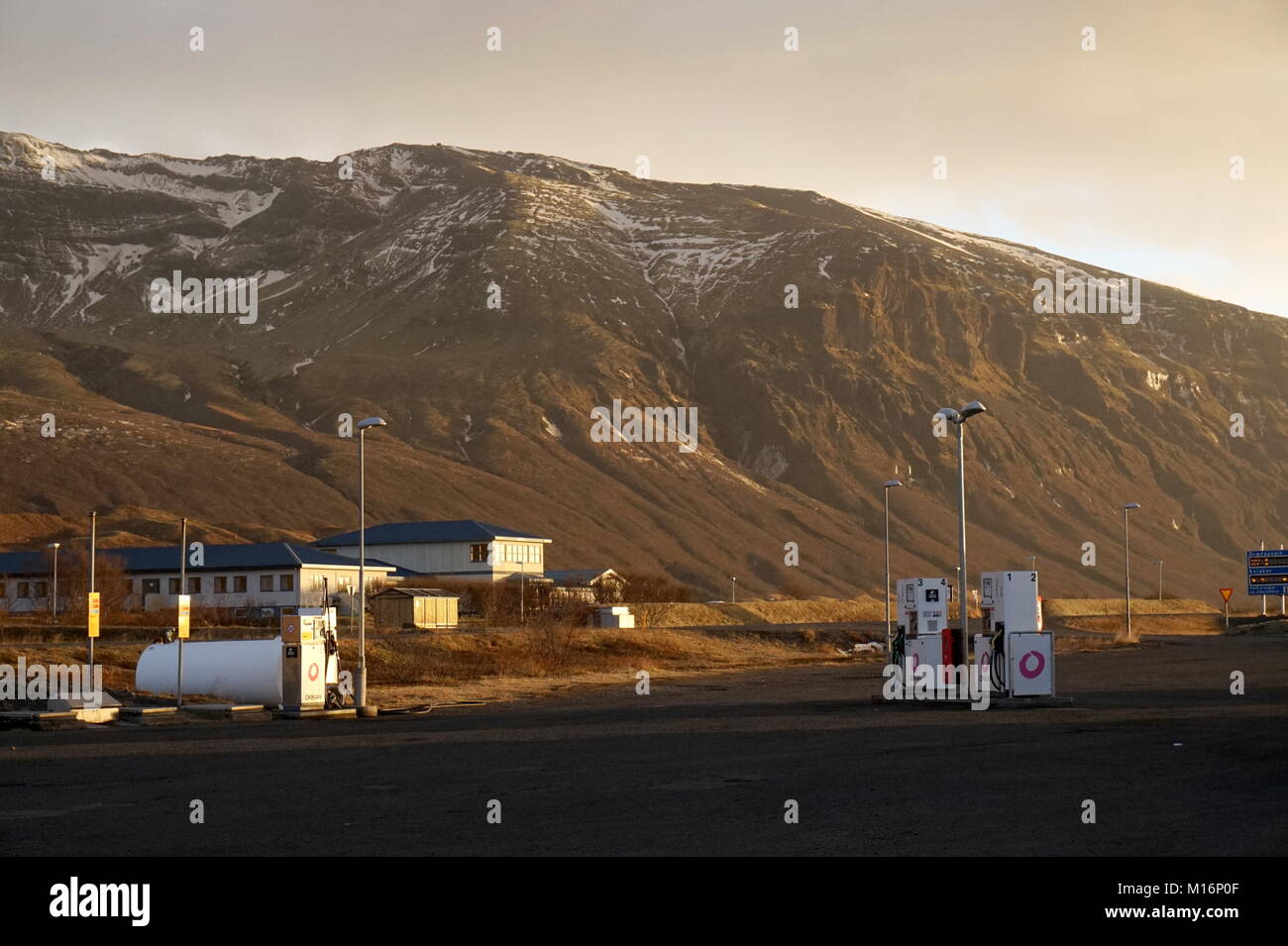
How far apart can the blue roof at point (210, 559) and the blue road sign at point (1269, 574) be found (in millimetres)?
59211

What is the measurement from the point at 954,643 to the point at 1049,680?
4.26 metres

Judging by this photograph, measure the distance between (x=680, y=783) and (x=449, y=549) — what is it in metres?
98.4

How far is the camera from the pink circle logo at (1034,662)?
3525 cm

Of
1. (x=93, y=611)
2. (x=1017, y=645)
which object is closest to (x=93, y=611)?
(x=93, y=611)

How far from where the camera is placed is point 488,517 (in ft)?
525

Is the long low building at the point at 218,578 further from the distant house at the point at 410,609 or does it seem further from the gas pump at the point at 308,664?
the gas pump at the point at 308,664

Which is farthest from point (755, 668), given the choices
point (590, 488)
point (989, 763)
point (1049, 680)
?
point (590, 488)

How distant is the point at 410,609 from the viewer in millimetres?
88562

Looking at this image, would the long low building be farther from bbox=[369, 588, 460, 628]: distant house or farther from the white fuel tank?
the white fuel tank

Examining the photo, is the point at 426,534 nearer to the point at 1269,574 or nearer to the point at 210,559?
the point at 210,559

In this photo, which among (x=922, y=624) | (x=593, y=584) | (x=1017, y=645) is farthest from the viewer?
(x=593, y=584)

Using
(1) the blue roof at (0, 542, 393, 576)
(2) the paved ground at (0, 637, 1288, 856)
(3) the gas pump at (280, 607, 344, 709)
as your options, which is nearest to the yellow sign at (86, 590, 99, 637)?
(2) the paved ground at (0, 637, 1288, 856)
